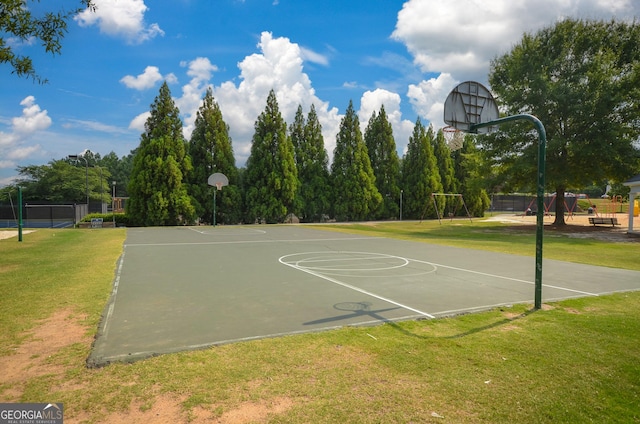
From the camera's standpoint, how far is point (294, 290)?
6.73 m

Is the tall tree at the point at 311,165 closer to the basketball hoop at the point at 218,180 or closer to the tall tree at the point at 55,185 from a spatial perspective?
the basketball hoop at the point at 218,180

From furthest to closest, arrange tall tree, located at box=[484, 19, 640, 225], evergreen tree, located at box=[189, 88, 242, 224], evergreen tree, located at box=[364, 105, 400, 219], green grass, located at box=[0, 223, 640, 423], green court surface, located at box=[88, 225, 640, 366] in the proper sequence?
evergreen tree, located at box=[364, 105, 400, 219] < evergreen tree, located at box=[189, 88, 242, 224] < tall tree, located at box=[484, 19, 640, 225] < green court surface, located at box=[88, 225, 640, 366] < green grass, located at box=[0, 223, 640, 423]

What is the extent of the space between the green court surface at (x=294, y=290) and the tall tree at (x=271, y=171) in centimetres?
1786

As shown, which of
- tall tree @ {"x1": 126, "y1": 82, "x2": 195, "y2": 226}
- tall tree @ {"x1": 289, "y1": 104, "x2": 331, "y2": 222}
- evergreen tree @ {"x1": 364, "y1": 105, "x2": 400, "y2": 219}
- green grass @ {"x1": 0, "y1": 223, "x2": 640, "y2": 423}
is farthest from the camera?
evergreen tree @ {"x1": 364, "y1": 105, "x2": 400, "y2": 219}

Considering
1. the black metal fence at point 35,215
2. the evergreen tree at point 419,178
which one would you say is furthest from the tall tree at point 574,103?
the black metal fence at point 35,215

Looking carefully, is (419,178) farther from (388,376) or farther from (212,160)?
(388,376)

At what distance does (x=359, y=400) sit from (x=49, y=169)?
5684 cm

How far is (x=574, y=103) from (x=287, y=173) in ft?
60.9

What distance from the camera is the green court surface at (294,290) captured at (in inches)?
181

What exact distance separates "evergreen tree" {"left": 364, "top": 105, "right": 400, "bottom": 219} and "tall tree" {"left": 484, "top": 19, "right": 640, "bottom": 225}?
11731mm

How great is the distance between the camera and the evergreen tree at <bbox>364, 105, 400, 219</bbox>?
35469 millimetres

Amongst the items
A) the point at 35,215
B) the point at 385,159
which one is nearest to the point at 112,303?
the point at 385,159

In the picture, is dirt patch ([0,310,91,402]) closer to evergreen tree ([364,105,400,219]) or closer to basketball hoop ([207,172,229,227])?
basketball hoop ([207,172,229,227])

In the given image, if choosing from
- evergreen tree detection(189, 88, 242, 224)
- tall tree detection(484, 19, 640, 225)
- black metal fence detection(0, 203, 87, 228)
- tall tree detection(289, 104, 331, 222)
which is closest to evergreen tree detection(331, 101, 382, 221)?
tall tree detection(289, 104, 331, 222)
